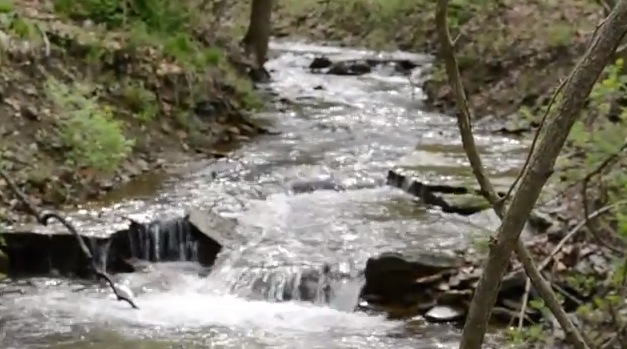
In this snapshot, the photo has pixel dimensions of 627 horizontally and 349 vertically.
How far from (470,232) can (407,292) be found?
3.62 ft

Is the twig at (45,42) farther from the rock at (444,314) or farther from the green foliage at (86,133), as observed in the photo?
the rock at (444,314)

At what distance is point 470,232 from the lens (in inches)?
343

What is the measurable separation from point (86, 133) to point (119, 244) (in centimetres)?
251

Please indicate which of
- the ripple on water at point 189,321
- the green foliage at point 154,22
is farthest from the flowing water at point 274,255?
the green foliage at point 154,22

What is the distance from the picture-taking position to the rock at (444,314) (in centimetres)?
745

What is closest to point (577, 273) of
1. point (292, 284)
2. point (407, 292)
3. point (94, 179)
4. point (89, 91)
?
point (407, 292)

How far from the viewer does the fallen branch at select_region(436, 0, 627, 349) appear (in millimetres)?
1737

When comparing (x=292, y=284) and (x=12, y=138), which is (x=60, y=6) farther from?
(x=292, y=284)

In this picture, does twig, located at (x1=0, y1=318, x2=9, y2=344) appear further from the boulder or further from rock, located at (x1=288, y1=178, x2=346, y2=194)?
the boulder

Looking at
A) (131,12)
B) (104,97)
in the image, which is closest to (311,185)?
(104,97)

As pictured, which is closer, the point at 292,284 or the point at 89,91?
the point at 292,284

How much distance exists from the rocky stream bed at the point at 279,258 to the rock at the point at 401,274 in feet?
0.04

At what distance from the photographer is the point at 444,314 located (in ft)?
24.5

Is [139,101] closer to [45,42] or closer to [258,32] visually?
[45,42]
